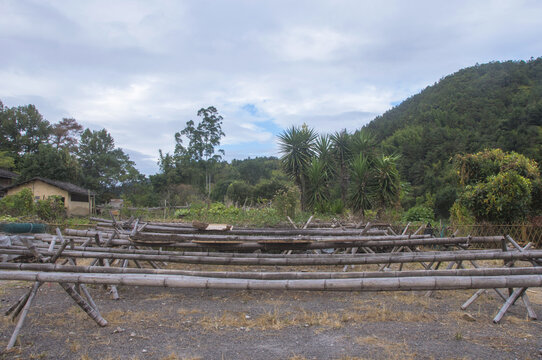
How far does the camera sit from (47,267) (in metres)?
3.85

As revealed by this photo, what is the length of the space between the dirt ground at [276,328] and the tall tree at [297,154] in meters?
10.4

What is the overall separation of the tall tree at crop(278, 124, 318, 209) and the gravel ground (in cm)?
1036

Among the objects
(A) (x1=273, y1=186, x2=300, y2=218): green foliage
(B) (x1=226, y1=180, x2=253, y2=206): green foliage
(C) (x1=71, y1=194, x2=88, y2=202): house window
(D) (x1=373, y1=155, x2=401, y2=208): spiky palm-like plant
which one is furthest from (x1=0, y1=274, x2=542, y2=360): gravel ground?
(B) (x1=226, y1=180, x2=253, y2=206): green foliage

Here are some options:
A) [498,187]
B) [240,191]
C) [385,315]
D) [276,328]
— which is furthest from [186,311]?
[240,191]

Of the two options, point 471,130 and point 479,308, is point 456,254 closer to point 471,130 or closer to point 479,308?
point 479,308

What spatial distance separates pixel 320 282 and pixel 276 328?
2.53 feet

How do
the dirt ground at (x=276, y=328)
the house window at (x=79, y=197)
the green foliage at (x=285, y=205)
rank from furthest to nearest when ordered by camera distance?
the house window at (x=79, y=197) → the green foliage at (x=285, y=205) → the dirt ground at (x=276, y=328)

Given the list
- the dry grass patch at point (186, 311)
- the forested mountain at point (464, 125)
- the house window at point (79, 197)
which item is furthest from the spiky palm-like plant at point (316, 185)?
the house window at point (79, 197)

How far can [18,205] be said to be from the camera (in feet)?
46.7

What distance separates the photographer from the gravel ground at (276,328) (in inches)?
124

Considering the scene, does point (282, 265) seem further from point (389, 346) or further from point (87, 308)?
point (87, 308)

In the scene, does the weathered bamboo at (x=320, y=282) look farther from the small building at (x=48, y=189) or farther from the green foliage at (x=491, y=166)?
the small building at (x=48, y=189)

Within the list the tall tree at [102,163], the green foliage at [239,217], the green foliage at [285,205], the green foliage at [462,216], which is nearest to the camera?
the green foliage at [239,217]

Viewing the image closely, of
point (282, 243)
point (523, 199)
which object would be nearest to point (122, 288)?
point (282, 243)
